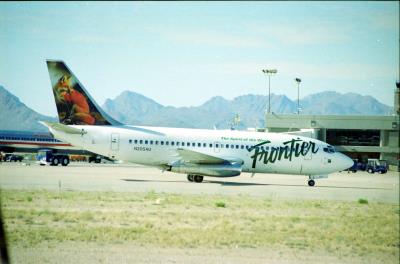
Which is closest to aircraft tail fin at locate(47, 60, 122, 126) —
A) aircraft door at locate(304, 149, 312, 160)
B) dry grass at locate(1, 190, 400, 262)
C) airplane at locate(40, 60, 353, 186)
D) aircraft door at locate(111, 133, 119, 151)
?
airplane at locate(40, 60, 353, 186)

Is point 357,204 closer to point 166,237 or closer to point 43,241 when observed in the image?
point 166,237

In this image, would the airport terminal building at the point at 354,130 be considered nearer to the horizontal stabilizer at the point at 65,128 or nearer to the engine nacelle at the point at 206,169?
the engine nacelle at the point at 206,169

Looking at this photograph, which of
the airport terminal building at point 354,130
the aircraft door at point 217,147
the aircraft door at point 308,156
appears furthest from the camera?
the airport terminal building at point 354,130

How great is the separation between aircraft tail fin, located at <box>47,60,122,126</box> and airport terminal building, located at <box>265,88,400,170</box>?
4739 cm

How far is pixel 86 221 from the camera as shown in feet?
46.6

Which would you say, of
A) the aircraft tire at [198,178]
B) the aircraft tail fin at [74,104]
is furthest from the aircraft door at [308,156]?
the aircraft tail fin at [74,104]

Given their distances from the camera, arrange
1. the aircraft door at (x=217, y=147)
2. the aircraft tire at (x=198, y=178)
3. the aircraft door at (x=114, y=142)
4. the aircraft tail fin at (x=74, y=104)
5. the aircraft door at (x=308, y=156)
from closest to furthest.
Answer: the aircraft tire at (x=198, y=178) < the aircraft door at (x=114, y=142) < the aircraft tail fin at (x=74, y=104) < the aircraft door at (x=217, y=147) < the aircraft door at (x=308, y=156)

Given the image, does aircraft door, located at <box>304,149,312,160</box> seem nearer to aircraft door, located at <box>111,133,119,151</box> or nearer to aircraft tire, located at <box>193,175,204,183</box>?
aircraft tire, located at <box>193,175,204,183</box>

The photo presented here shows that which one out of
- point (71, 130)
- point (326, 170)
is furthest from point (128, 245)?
point (326, 170)

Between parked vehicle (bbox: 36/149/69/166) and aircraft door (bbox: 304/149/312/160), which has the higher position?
aircraft door (bbox: 304/149/312/160)

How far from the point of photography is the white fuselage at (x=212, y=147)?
3058 centimetres

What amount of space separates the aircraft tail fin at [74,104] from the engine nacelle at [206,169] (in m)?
5.45

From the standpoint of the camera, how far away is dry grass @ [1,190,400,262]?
1238 cm

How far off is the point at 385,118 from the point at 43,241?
2663 inches
